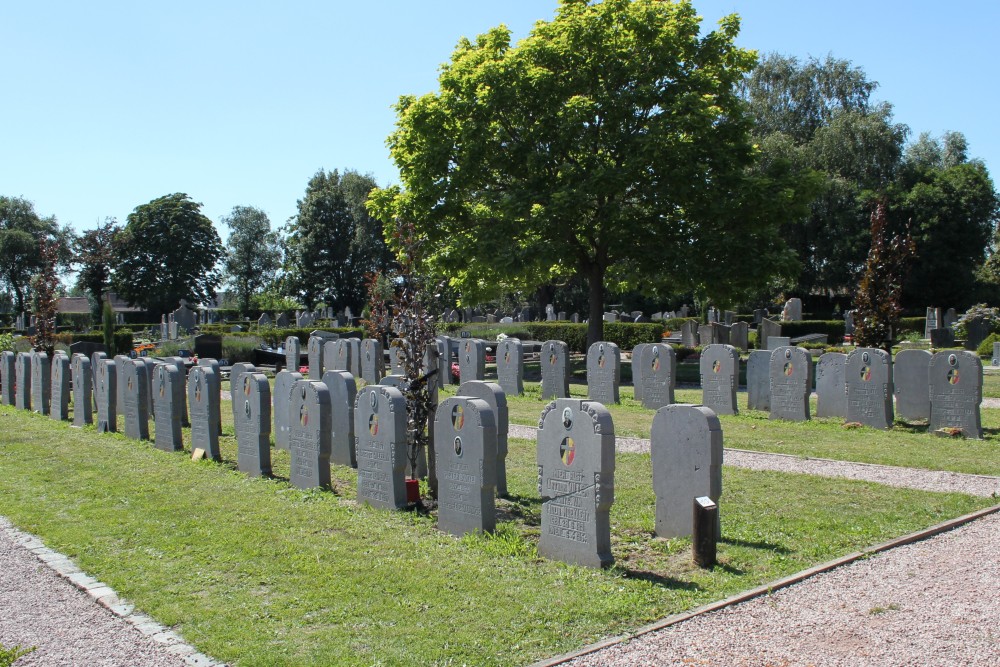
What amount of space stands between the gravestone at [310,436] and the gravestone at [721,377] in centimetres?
861

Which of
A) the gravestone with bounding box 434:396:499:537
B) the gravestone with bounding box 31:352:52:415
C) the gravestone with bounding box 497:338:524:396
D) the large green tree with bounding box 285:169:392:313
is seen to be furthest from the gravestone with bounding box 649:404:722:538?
the large green tree with bounding box 285:169:392:313

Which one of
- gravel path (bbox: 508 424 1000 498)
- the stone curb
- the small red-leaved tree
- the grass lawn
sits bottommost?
the stone curb

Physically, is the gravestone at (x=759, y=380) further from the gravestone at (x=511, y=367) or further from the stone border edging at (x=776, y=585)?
the stone border edging at (x=776, y=585)

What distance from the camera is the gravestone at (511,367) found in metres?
20.6

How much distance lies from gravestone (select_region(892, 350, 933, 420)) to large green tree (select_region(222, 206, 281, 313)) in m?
74.3

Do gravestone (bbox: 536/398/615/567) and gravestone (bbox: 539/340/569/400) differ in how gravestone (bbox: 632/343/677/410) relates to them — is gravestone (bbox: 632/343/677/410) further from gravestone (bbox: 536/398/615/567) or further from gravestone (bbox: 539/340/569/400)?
gravestone (bbox: 536/398/615/567)

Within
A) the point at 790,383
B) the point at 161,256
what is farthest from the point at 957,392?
→ the point at 161,256

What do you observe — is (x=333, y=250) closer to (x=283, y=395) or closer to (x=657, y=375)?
(x=657, y=375)

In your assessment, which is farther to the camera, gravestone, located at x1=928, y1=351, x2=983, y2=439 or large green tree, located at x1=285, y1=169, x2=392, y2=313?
large green tree, located at x1=285, y1=169, x2=392, y2=313

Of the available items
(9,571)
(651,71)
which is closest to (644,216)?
(651,71)

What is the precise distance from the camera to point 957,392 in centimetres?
1348

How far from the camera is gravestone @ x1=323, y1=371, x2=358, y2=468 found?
11.6 meters

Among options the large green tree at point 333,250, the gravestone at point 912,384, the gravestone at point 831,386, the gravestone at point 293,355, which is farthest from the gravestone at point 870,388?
the large green tree at point 333,250

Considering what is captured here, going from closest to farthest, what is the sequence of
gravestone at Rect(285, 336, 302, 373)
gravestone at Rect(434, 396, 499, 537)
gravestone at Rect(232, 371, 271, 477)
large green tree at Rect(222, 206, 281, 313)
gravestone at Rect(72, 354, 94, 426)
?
gravestone at Rect(434, 396, 499, 537) < gravestone at Rect(232, 371, 271, 477) < gravestone at Rect(72, 354, 94, 426) < gravestone at Rect(285, 336, 302, 373) < large green tree at Rect(222, 206, 281, 313)
